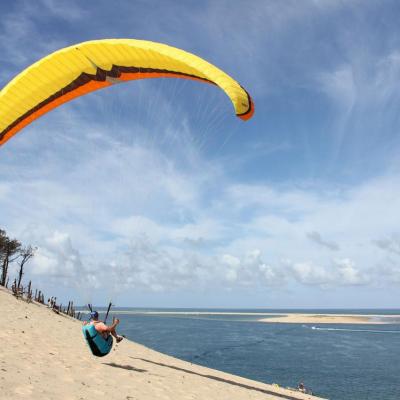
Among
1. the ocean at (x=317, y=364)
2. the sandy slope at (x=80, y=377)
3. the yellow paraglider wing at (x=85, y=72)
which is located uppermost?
the yellow paraglider wing at (x=85, y=72)

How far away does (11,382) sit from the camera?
735 cm

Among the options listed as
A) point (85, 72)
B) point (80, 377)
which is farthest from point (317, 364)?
point (85, 72)

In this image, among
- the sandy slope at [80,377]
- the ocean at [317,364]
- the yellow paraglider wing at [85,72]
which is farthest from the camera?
the ocean at [317,364]

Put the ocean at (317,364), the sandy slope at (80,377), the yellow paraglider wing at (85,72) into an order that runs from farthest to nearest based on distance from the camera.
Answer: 1. the ocean at (317,364)
2. the yellow paraglider wing at (85,72)
3. the sandy slope at (80,377)

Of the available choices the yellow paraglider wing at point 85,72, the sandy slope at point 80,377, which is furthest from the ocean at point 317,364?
the yellow paraglider wing at point 85,72

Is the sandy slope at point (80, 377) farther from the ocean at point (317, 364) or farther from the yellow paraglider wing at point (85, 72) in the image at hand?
the ocean at point (317, 364)

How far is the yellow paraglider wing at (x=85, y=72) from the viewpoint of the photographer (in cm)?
1000

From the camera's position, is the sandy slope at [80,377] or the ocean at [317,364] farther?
the ocean at [317,364]

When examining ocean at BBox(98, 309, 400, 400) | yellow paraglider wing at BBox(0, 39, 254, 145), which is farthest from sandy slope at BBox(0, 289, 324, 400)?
ocean at BBox(98, 309, 400, 400)

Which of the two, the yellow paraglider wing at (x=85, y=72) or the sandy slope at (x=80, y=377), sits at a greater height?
the yellow paraglider wing at (x=85, y=72)

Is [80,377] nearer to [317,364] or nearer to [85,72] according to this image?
[85,72]

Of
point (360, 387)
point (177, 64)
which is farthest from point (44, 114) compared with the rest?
point (360, 387)

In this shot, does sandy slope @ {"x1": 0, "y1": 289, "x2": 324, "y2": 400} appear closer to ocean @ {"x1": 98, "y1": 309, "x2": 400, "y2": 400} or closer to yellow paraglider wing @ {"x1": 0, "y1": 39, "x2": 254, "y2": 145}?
yellow paraglider wing @ {"x1": 0, "y1": 39, "x2": 254, "y2": 145}

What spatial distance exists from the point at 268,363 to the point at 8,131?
37282 mm
